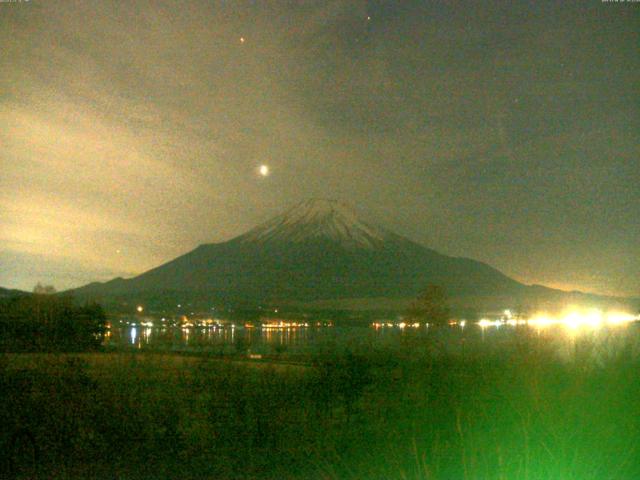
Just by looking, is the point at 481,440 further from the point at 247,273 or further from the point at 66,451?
the point at 247,273

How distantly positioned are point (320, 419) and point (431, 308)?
2298 centimetres

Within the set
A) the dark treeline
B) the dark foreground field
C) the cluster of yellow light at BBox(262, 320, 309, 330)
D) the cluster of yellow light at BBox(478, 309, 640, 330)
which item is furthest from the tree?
the dark foreground field

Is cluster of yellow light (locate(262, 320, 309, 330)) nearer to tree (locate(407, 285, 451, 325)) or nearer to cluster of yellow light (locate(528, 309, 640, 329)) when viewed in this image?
tree (locate(407, 285, 451, 325))

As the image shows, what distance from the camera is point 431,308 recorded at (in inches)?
1432

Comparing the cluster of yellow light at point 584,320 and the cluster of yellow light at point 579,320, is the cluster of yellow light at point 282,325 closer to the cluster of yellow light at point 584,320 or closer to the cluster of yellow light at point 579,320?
the cluster of yellow light at point 579,320

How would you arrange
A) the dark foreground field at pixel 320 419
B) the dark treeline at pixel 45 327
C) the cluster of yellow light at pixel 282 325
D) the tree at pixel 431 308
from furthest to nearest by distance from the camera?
the cluster of yellow light at pixel 282 325 → the tree at pixel 431 308 → the dark treeline at pixel 45 327 → the dark foreground field at pixel 320 419

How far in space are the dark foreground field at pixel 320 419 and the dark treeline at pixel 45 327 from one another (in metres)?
4.42

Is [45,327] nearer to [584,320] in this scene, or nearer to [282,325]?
[584,320]

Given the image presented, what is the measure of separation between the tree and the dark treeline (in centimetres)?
1477

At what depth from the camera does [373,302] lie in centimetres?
7100

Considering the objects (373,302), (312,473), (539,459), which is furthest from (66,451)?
(373,302)

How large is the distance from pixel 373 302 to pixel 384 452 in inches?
2356

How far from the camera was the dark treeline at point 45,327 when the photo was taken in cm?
1944

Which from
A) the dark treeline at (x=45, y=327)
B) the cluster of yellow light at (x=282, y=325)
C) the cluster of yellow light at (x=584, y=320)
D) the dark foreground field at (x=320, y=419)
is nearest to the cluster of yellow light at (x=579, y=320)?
the cluster of yellow light at (x=584, y=320)
